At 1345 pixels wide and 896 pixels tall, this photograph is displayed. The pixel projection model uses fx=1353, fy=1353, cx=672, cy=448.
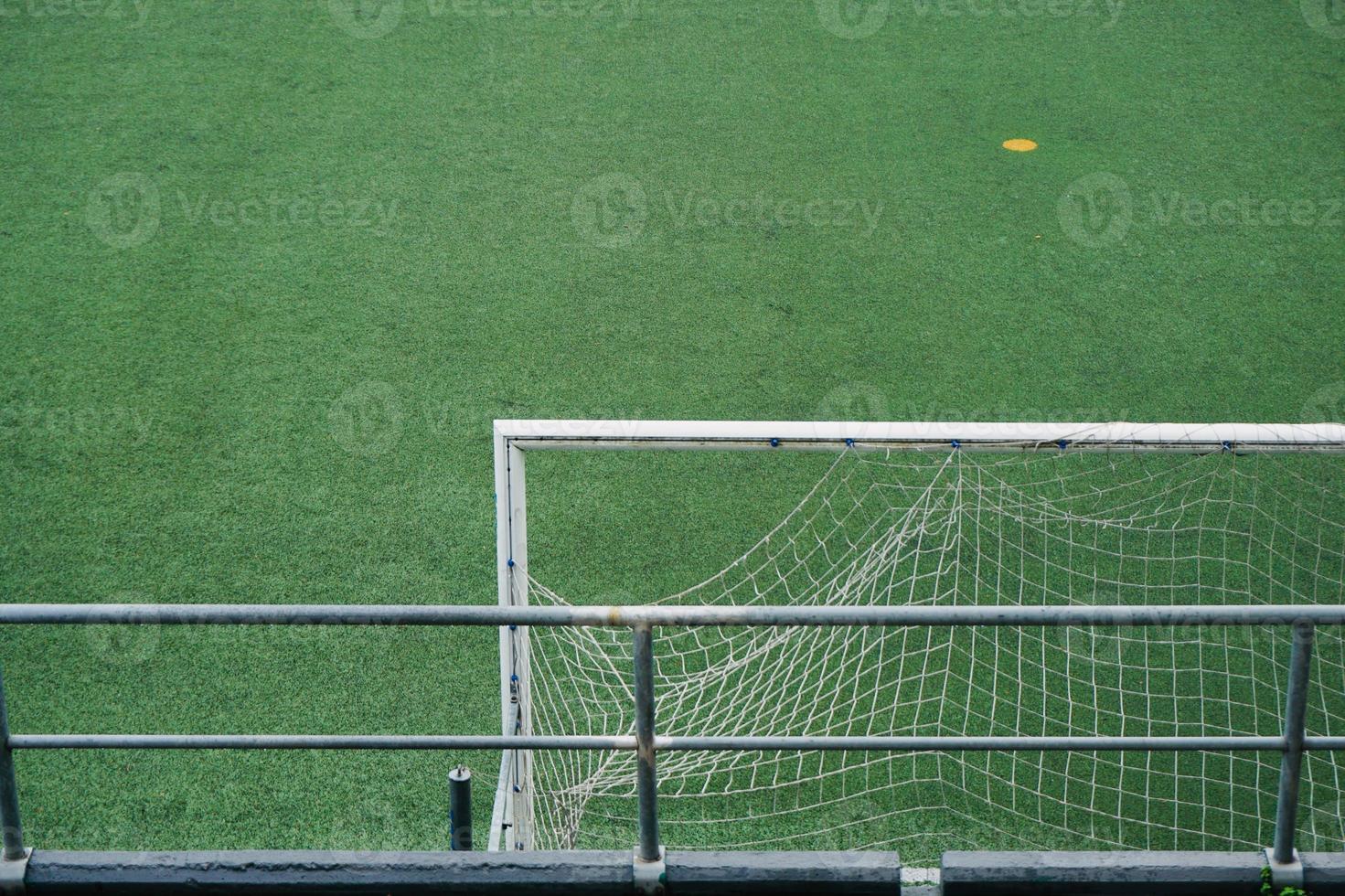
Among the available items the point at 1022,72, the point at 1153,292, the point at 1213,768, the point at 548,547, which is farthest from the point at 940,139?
the point at 1213,768

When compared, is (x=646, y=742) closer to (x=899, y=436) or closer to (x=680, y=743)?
→ (x=680, y=743)

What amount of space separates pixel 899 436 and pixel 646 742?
66.8 inches

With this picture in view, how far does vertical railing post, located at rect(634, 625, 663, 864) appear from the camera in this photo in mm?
2547

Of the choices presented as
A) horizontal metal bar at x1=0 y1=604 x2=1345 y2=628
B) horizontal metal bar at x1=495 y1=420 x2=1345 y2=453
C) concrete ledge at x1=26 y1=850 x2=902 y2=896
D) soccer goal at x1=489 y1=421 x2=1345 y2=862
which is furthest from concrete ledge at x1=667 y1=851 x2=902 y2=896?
horizontal metal bar at x1=495 y1=420 x2=1345 y2=453

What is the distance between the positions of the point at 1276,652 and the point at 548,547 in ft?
9.13

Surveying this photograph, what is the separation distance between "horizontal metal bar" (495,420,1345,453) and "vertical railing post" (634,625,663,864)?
142 cm

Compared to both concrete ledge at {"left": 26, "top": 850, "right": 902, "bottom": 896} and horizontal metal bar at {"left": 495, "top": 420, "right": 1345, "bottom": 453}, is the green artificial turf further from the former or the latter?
concrete ledge at {"left": 26, "top": 850, "right": 902, "bottom": 896}

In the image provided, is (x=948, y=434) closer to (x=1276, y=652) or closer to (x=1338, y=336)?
(x=1276, y=652)

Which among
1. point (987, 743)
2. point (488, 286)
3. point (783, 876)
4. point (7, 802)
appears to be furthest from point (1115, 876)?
point (488, 286)

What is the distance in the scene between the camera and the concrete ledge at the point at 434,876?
271 centimetres

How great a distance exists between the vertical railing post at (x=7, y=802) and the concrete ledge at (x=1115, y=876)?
184cm

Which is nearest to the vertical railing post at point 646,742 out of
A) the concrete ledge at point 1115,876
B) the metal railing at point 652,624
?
the metal railing at point 652,624

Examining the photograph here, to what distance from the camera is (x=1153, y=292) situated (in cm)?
702

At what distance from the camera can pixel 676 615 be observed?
2568 mm
